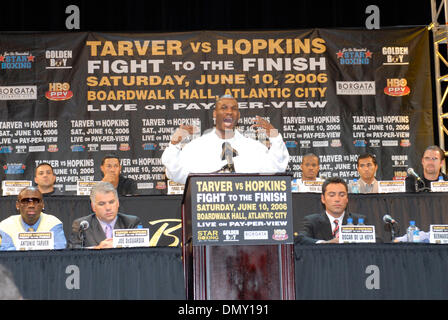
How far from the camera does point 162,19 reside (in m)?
8.62

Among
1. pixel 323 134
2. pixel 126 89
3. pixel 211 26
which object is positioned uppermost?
pixel 211 26

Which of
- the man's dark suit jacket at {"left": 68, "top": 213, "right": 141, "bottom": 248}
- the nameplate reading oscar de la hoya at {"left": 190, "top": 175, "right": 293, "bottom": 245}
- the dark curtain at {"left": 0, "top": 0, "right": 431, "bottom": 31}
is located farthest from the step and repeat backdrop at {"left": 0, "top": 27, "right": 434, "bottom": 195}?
the nameplate reading oscar de la hoya at {"left": 190, "top": 175, "right": 293, "bottom": 245}

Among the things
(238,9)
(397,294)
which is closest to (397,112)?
(238,9)

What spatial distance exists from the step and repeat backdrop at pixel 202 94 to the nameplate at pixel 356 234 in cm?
382

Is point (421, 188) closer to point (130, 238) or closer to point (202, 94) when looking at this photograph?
point (202, 94)

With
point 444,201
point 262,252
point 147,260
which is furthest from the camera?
point 444,201

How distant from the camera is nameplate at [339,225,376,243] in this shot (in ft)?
14.5

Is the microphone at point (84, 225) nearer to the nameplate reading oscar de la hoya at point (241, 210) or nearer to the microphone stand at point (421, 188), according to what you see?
the nameplate reading oscar de la hoya at point (241, 210)

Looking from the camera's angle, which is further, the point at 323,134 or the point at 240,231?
the point at 323,134

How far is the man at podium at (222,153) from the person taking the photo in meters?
4.48

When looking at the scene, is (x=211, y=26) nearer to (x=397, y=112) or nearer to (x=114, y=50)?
(x=114, y=50)

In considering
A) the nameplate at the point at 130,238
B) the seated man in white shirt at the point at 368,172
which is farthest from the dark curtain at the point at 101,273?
the seated man in white shirt at the point at 368,172

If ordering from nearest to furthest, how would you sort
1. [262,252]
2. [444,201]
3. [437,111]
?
[262,252] → [444,201] → [437,111]

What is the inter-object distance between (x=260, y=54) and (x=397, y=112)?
1.84 m
